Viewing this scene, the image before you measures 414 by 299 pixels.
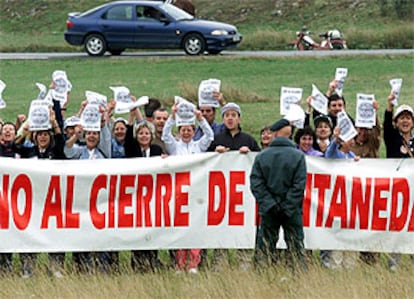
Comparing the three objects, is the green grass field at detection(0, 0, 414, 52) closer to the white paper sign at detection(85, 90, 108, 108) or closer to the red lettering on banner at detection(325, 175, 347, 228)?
the red lettering on banner at detection(325, 175, 347, 228)

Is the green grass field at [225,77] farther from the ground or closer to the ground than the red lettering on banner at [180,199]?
closer to the ground

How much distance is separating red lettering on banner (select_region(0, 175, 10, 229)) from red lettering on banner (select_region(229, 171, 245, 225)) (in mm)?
2249

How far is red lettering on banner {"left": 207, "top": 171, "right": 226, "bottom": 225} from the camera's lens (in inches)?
489

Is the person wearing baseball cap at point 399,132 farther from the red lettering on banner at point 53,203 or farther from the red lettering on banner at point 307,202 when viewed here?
the red lettering on banner at point 53,203

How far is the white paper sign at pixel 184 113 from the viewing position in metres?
12.5

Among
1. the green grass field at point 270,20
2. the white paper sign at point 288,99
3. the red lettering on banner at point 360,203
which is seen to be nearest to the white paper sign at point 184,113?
the white paper sign at point 288,99

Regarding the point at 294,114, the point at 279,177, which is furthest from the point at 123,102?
the point at 279,177

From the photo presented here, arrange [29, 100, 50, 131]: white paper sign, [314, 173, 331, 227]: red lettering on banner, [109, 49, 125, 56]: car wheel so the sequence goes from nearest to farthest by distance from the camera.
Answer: [29, 100, 50, 131]: white paper sign, [314, 173, 331, 227]: red lettering on banner, [109, 49, 125, 56]: car wheel

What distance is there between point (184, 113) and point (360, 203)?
201cm

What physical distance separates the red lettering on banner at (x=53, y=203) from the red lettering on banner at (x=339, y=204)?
2710 mm

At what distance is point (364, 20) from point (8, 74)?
21.5 metres

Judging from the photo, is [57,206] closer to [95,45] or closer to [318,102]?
[318,102]

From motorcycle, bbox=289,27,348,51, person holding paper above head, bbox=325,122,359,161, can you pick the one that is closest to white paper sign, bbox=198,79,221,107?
person holding paper above head, bbox=325,122,359,161

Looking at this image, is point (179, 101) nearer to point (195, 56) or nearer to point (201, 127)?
point (201, 127)
